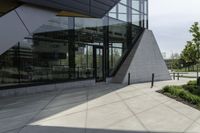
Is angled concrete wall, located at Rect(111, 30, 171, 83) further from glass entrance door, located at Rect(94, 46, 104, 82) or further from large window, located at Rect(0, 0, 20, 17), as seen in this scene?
large window, located at Rect(0, 0, 20, 17)

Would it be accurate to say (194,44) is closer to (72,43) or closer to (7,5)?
(72,43)

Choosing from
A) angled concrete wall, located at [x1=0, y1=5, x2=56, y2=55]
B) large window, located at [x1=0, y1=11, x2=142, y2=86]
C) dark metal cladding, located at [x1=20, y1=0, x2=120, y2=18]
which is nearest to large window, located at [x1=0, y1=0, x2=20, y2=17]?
angled concrete wall, located at [x1=0, y1=5, x2=56, y2=55]

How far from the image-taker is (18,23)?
1119 centimetres

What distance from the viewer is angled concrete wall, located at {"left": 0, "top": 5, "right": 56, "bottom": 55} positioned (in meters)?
10.5

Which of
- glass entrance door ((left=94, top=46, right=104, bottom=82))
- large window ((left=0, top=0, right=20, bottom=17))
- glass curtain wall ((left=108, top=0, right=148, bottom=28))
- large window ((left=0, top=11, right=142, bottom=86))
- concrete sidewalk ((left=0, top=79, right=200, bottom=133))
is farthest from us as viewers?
glass curtain wall ((left=108, top=0, right=148, bottom=28))

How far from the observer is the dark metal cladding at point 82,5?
1297 cm

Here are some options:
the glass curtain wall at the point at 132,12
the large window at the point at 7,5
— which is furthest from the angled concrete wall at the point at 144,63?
the large window at the point at 7,5

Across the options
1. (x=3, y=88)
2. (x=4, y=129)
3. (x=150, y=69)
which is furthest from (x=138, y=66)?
(x=4, y=129)

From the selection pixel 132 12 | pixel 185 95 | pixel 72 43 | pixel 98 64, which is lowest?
pixel 185 95

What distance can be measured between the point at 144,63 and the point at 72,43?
9.23 metres

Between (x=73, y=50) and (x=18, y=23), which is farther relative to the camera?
(x=73, y=50)

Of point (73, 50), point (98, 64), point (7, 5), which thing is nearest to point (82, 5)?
point (73, 50)

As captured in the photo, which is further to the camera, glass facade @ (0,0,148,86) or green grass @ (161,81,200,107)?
glass facade @ (0,0,148,86)

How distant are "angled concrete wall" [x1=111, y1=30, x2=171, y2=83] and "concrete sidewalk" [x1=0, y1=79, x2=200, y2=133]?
11.1m
